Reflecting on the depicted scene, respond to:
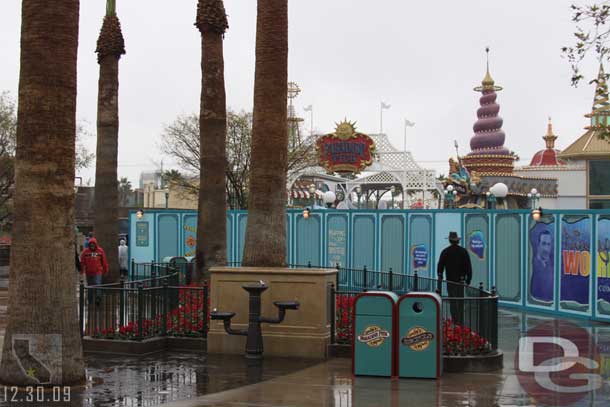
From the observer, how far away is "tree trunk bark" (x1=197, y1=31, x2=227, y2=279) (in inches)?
770

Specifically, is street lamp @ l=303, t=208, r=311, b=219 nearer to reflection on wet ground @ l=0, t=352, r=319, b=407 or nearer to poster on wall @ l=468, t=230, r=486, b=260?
poster on wall @ l=468, t=230, r=486, b=260

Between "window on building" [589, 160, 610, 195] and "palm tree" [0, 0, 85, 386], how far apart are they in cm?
4278

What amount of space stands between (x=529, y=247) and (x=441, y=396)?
1131cm

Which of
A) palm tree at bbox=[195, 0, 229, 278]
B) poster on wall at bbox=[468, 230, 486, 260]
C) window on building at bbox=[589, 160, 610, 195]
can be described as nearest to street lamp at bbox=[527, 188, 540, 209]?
window on building at bbox=[589, 160, 610, 195]

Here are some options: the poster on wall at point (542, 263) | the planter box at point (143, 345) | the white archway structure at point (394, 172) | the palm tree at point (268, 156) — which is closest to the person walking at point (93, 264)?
the planter box at point (143, 345)

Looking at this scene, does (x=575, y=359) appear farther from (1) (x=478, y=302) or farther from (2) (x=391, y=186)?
(2) (x=391, y=186)

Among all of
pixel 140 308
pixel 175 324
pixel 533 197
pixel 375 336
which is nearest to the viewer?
pixel 375 336

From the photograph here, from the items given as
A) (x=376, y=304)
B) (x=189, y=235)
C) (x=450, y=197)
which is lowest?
(x=376, y=304)

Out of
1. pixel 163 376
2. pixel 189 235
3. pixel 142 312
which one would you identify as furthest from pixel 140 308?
pixel 189 235

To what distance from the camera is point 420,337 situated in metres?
11.4

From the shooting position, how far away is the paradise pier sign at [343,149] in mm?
41656

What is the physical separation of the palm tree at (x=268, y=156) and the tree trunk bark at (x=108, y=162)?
32.5ft

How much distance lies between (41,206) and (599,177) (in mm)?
44306

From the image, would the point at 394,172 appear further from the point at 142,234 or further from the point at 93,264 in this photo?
the point at 93,264
